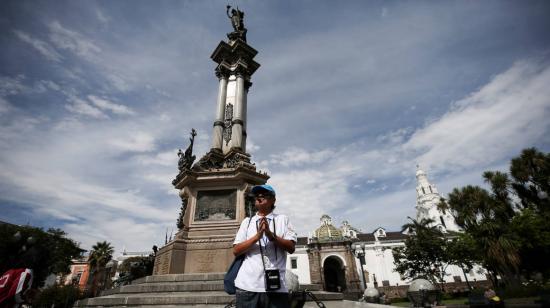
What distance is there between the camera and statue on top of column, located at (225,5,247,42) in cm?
1499

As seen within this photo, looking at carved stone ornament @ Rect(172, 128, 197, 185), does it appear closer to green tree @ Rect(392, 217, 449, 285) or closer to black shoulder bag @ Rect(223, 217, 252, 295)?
black shoulder bag @ Rect(223, 217, 252, 295)

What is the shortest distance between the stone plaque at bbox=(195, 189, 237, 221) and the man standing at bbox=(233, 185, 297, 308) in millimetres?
6533

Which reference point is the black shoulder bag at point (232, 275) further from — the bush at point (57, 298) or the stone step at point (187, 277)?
the bush at point (57, 298)

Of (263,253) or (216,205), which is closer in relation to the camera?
(263,253)

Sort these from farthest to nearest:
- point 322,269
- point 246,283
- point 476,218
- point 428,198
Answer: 1. point 428,198
2. point 322,269
3. point 476,218
4. point 246,283

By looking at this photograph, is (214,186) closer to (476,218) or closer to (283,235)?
(283,235)

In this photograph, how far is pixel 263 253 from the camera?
2.49 meters

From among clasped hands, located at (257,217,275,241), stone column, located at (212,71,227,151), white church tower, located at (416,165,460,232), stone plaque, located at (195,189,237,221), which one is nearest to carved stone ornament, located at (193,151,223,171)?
stone column, located at (212,71,227,151)

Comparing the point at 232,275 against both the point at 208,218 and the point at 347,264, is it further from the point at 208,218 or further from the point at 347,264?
the point at 347,264

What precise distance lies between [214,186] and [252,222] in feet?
22.8

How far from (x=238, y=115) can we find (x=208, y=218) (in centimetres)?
494

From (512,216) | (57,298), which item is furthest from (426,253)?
(57,298)

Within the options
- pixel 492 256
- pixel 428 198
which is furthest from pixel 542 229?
pixel 428 198

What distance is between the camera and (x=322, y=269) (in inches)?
1779
